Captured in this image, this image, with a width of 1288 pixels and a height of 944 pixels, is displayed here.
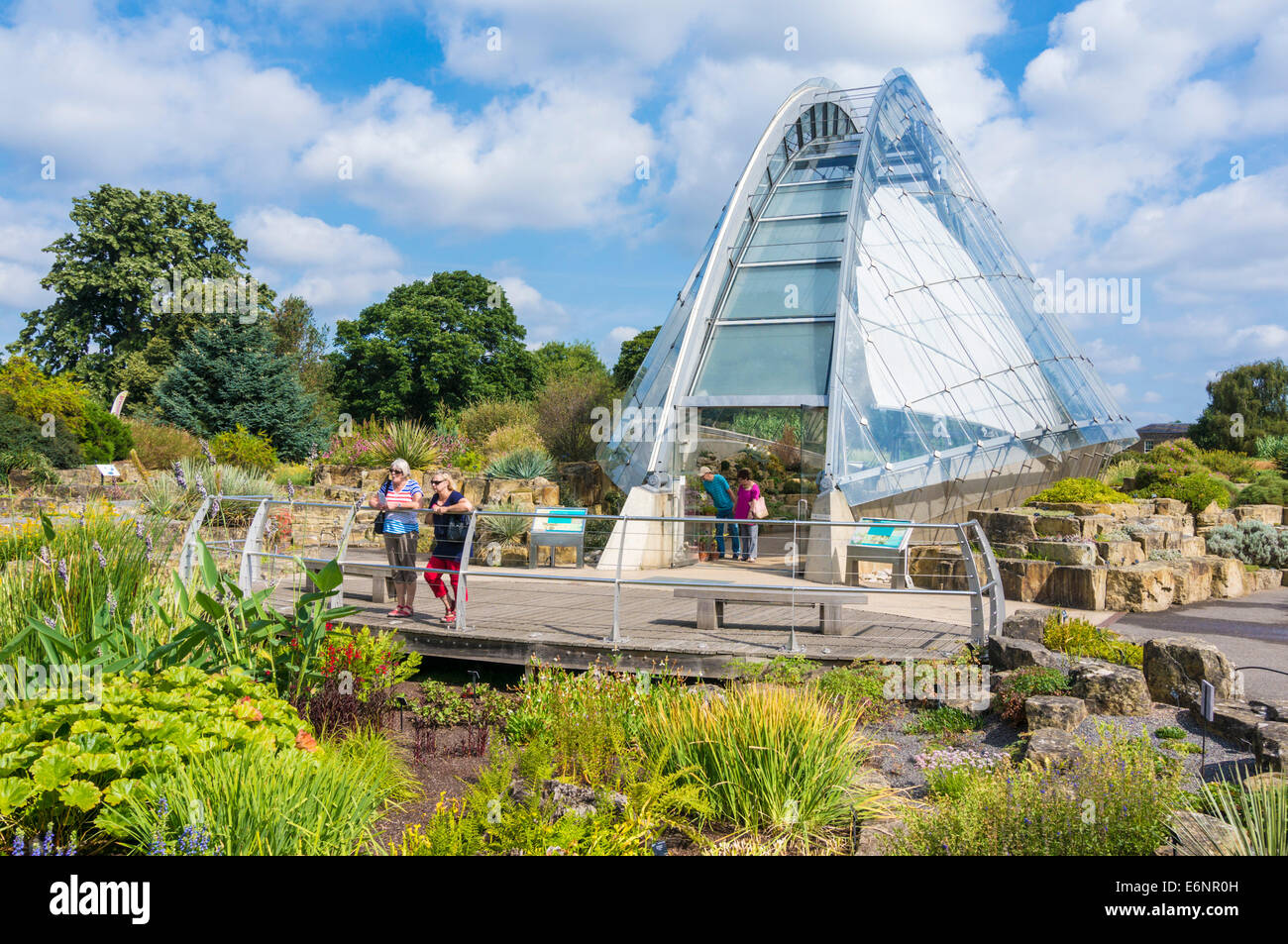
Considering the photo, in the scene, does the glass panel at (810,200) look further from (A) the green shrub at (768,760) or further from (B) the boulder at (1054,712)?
(A) the green shrub at (768,760)

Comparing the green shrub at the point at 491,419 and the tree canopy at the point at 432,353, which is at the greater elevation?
the tree canopy at the point at 432,353

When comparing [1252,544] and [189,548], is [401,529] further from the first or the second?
[1252,544]

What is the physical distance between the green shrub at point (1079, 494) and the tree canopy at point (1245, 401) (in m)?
29.7

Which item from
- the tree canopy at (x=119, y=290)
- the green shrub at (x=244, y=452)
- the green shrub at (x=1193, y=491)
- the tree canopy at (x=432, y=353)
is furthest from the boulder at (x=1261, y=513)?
the tree canopy at (x=119, y=290)

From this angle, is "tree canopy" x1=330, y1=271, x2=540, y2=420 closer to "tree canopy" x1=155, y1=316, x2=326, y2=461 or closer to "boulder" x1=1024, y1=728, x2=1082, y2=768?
"tree canopy" x1=155, y1=316, x2=326, y2=461

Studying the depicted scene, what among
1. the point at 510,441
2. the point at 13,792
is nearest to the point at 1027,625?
the point at 13,792

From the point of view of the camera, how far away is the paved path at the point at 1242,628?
697cm

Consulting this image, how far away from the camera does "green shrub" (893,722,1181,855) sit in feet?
11.5

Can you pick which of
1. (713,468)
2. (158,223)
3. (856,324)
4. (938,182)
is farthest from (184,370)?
(938,182)

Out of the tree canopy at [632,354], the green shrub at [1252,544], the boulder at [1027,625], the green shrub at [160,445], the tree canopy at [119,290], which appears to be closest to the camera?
the boulder at [1027,625]

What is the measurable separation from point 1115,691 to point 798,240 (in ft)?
49.2

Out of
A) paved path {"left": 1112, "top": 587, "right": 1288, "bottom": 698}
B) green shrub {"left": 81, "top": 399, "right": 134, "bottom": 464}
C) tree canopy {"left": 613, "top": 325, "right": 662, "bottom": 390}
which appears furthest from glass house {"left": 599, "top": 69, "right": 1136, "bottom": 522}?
tree canopy {"left": 613, "top": 325, "right": 662, "bottom": 390}

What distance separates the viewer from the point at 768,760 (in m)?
4.32
